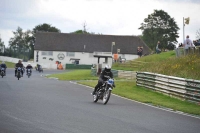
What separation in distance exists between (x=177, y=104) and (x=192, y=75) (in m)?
7.92

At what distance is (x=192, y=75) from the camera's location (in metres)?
30.2

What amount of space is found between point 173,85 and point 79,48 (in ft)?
290

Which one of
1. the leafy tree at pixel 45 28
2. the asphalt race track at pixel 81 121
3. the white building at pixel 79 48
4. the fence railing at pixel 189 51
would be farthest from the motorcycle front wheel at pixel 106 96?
the leafy tree at pixel 45 28

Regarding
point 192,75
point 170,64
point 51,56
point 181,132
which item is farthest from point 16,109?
point 51,56

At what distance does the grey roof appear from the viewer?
11294 centimetres

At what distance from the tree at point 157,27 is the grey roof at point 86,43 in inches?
103

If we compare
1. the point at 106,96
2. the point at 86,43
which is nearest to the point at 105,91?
the point at 106,96

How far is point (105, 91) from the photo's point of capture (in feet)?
70.1

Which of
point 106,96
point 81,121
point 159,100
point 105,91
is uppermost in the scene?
point 105,91

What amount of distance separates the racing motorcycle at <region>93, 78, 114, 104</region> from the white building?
90.1 metres

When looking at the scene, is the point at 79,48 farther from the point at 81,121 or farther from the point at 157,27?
the point at 81,121

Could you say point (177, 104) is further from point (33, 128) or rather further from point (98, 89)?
point (33, 128)

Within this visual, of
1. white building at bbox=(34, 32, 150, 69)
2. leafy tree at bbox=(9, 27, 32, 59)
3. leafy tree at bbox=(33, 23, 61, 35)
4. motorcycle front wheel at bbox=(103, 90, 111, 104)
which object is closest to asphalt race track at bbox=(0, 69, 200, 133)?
motorcycle front wheel at bbox=(103, 90, 111, 104)

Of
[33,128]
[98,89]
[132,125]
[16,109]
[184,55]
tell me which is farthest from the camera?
[184,55]
